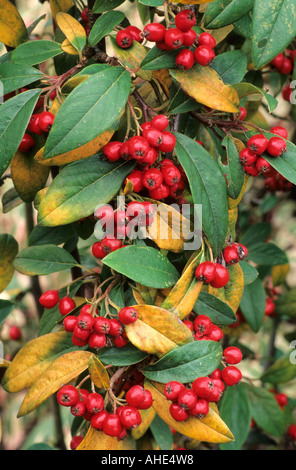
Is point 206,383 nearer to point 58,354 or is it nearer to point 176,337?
point 176,337

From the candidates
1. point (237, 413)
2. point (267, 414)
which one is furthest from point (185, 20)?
point (267, 414)

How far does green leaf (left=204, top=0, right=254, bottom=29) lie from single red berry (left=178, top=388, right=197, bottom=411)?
1.77ft

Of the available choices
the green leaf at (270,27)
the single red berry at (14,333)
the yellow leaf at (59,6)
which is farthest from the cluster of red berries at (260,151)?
the single red berry at (14,333)

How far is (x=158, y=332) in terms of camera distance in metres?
0.71

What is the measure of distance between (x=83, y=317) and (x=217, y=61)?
0.51 meters

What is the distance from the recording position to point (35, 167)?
2.86 feet

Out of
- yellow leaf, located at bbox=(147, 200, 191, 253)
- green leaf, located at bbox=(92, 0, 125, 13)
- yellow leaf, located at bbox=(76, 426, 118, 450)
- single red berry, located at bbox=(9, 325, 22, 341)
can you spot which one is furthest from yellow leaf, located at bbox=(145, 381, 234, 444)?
single red berry, located at bbox=(9, 325, 22, 341)

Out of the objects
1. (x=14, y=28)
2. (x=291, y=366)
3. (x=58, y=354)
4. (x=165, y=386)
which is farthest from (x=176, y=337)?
(x=291, y=366)

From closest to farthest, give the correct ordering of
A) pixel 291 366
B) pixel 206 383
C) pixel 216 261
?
pixel 206 383, pixel 216 261, pixel 291 366

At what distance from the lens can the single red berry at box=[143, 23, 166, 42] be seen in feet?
2.34

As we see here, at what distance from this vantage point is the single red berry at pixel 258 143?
746 millimetres

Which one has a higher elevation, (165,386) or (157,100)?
(157,100)

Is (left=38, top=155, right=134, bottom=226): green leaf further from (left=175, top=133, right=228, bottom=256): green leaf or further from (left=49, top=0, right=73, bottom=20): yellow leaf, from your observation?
(left=49, top=0, right=73, bottom=20): yellow leaf

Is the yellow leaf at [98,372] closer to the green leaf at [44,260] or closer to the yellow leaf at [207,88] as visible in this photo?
the green leaf at [44,260]
